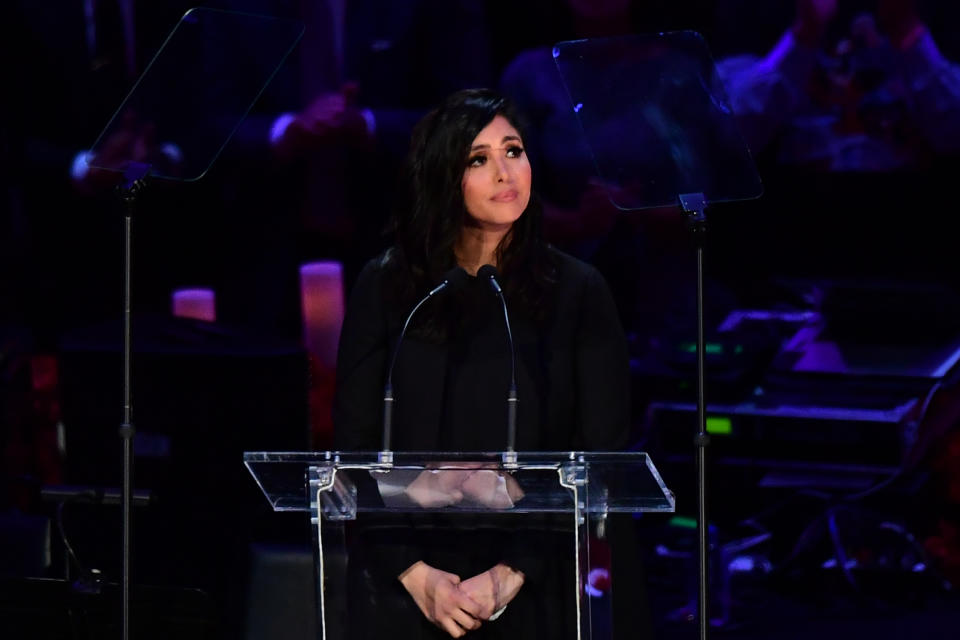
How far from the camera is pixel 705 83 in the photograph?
2.82m

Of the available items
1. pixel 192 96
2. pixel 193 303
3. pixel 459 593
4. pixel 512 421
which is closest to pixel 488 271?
pixel 512 421

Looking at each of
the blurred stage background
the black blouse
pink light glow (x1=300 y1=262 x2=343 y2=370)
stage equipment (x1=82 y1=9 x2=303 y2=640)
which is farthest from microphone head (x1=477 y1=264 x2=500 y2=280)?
pink light glow (x1=300 y1=262 x2=343 y2=370)

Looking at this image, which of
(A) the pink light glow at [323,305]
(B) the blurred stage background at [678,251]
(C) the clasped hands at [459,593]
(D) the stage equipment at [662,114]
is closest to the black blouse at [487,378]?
(D) the stage equipment at [662,114]

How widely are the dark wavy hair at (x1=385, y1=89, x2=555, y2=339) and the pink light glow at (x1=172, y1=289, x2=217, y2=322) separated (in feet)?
7.92

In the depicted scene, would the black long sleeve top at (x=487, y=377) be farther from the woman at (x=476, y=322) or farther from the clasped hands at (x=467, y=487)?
the clasped hands at (x=467, y=487)

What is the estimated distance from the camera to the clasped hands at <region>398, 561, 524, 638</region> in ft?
6.99

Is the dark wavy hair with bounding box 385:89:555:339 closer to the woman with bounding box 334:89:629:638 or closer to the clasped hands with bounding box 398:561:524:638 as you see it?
the woman with bounding box 334:89:629:638

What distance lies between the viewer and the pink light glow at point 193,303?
5074 millimetres

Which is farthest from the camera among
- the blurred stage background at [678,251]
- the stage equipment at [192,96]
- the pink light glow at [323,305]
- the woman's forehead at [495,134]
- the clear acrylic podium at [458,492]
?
the pink light glow at [323,305]

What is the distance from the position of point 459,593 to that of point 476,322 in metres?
0.67

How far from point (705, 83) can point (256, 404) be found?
1.57 m

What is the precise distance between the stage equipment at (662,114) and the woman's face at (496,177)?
150 mm

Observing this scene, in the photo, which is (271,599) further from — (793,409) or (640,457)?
(793,409)

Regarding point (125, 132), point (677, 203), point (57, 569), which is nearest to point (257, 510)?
point (57, 569)
